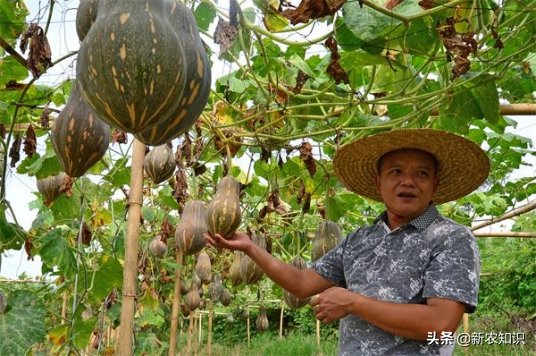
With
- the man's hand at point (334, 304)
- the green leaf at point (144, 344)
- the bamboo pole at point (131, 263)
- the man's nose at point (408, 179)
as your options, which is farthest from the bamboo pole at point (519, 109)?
the green leaf at point (144, 344)

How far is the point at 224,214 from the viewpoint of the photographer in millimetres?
2777

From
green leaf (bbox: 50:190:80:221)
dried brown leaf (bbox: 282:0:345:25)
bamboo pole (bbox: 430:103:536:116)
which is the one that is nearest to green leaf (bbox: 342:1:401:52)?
dried brown leaf (bbox: 282:0:345:25)

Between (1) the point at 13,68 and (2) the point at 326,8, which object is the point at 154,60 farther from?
(1) the point at 13,68

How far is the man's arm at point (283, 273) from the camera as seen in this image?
2.49 meters

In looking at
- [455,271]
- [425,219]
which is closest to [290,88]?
[425,219]

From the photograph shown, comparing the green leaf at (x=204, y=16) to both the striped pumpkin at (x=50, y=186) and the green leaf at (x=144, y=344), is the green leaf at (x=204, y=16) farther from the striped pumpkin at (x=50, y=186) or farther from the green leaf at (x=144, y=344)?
the green leaf at (x=144, y=344)

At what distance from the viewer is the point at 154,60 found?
1.19 meters

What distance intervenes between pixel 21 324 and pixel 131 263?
47 cm

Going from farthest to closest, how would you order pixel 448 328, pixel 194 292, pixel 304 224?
pixel 194 292
pixel 304 224
pixel 448 328

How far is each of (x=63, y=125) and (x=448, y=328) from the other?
1.34m

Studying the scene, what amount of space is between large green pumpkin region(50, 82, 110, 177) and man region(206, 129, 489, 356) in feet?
2.96

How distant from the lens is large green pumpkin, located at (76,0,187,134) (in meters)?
1.19

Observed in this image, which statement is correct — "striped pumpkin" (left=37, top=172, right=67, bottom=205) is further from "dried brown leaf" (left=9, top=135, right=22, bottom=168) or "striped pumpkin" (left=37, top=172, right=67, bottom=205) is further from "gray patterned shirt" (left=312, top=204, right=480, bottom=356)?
"gray patterned shirt" (left=312, top=204, right=480, bottom=356)

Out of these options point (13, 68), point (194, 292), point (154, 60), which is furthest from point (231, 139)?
point (194, 292)
